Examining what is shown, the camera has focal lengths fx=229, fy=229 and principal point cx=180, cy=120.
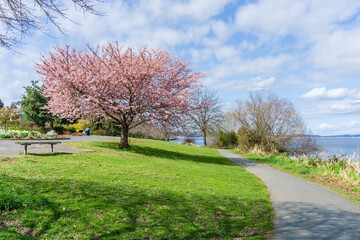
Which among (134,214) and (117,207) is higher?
(117,207)

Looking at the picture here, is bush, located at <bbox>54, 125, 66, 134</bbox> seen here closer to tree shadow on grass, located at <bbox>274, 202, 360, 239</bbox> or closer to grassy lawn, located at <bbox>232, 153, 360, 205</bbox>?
grassy lawn, located at <bbox>232, 153, 360, 205</bbox>

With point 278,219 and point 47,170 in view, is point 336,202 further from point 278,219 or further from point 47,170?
point 47,170

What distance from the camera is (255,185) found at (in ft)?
35.3

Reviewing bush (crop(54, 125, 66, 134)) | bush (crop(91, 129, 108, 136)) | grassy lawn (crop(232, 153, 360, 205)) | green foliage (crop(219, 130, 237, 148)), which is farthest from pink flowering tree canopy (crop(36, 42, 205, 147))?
bush (crop(91, 129, 108, 136))

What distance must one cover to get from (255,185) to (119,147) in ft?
39.7

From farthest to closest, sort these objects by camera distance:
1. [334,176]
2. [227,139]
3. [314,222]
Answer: [227,139] → [334,176] → [314,222]

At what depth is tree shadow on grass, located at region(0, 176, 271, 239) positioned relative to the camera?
4828mm

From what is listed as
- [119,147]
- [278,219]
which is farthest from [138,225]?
[119,147]

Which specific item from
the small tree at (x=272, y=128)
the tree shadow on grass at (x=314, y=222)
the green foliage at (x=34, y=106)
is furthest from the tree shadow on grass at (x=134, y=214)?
the green foliage at (x=34, y=106)

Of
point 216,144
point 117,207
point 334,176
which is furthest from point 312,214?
point 216,144

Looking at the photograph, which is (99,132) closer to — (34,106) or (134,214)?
(34,106)

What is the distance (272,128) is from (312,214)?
20048 mm

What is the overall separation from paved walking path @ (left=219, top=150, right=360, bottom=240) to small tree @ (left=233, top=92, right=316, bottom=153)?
14.9 m

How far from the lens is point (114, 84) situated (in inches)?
703
